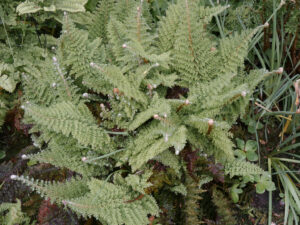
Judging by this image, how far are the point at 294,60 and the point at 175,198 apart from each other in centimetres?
149

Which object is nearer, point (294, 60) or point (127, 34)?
point (127, 34)

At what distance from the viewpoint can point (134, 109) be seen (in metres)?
1.92

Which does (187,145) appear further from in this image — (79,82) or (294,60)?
(294,60)

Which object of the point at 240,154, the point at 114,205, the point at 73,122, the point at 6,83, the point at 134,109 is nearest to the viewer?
the point at 114,205

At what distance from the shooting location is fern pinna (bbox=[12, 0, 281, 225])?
1.71 meters

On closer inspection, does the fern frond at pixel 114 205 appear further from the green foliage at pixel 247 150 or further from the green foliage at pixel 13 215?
the green foliage at pixel 247 150

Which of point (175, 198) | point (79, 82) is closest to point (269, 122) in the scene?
point (175, 198)

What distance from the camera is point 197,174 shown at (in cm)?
195

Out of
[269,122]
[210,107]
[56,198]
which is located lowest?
[56,198]

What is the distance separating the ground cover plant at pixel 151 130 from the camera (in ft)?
5.72

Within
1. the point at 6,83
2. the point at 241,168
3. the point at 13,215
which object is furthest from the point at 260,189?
the point at 6,83

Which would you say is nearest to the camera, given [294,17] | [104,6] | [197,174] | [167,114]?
[167,114]

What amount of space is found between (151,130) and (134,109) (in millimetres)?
191

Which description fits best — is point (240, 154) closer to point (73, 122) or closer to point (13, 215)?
point (73, 122)
